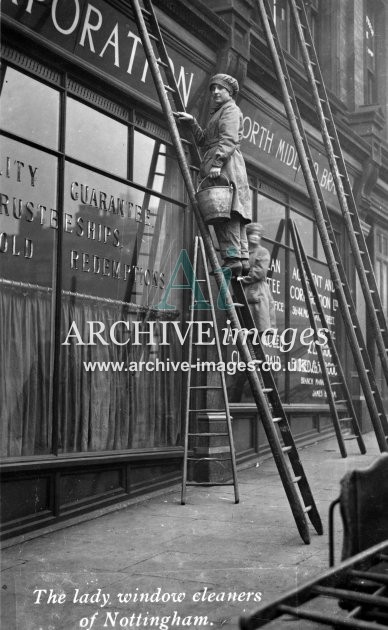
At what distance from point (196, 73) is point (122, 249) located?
97.2 inches

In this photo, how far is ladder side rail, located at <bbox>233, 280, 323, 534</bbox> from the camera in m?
5.82

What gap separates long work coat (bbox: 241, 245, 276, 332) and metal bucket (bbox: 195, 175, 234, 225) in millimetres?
3116

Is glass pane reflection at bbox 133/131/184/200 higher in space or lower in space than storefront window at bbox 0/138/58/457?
higher

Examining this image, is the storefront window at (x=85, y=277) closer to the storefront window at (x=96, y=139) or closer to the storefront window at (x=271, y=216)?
the storefront window at (x=96, y=139)

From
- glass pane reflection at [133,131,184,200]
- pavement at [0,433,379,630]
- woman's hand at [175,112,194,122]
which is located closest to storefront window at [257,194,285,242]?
glass pane reflection at [133,131,184,200]

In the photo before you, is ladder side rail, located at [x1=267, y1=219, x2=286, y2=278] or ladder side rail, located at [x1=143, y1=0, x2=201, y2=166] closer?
ladder side rail, located at [x1=143, y1=0, x2=201, y2=166]

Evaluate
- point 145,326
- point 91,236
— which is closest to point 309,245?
point 145,326

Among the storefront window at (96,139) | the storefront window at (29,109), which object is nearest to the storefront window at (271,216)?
the storefront window at (96,139)

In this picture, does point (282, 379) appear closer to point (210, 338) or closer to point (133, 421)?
point (210, 338)

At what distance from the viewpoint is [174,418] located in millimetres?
8117

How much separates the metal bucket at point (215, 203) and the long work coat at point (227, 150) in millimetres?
165

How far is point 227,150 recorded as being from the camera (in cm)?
652

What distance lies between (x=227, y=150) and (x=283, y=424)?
2.53m

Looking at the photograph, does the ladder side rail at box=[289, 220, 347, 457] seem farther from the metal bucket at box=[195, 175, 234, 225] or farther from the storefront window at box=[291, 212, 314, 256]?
the metal bucket at box=[195, 175, 234, 225]
